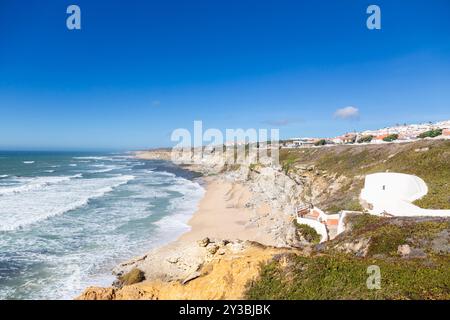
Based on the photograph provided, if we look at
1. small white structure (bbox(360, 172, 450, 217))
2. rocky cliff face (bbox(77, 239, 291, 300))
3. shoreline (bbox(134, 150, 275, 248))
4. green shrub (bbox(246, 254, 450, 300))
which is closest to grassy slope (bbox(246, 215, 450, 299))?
green shrub (bbox(246, 254, 450, 300))

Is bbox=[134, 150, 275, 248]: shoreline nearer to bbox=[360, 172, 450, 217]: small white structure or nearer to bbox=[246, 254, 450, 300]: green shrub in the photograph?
bbox=[360, 172, 450, 217]: small white structure

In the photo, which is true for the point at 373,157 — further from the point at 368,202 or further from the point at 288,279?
the point at 288,279

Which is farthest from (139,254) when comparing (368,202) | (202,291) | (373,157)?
(373,157)

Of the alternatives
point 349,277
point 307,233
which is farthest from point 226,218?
point 349,277

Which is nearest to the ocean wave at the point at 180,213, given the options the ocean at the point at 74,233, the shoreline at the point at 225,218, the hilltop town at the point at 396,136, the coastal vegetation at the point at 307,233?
the ocean at the point at 74,233

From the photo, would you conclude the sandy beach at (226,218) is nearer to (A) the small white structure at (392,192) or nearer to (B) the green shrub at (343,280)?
(A) the small white structure at (392,192)

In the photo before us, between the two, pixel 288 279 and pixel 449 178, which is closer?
pixel 288 279
